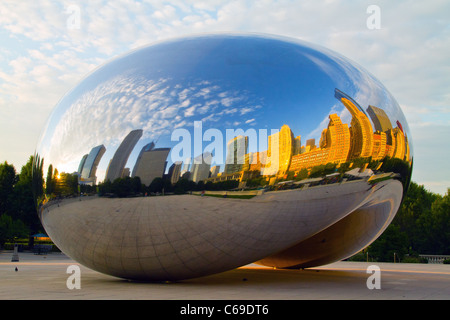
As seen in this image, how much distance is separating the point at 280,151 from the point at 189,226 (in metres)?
2.53

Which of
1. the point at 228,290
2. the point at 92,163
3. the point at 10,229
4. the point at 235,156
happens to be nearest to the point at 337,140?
the point at 235,156

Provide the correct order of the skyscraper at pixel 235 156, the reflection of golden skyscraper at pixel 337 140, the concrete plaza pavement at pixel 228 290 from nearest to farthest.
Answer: the concrete plaza pavement at pixel 228 290
the skyscraper at pixel 235 156
the reflection of golden skyscraper at pixel 337 140

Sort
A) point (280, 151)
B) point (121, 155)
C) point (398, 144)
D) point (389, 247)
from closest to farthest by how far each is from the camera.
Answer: point (280, 151), point (121, 155), point (398, 144), point (389, 247)

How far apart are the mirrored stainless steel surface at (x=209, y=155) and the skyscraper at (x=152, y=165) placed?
2cm

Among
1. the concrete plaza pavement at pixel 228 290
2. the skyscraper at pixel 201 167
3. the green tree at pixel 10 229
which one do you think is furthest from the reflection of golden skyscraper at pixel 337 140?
the green tree at pixel 10 229

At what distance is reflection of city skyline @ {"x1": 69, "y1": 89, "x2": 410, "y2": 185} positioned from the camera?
982 centimetres

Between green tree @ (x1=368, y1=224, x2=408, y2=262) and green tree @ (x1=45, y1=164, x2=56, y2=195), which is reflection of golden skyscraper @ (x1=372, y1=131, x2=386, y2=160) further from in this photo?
green tree @ (x1=368, y1=224, x2=408, y2=262)

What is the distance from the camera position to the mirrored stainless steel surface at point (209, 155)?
390 inches

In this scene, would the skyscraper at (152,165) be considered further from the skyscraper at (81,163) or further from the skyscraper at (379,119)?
the skyscraper at (379,119)

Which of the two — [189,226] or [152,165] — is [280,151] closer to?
[189,226]

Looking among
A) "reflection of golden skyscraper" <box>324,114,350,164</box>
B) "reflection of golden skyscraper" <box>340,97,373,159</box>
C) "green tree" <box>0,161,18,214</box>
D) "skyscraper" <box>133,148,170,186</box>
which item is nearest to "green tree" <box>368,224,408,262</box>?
"reflection of golden skyscraper" <box>340,97,373,159</box>

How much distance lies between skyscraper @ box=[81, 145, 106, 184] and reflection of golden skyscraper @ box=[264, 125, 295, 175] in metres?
3.67

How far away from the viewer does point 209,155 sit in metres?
9.78

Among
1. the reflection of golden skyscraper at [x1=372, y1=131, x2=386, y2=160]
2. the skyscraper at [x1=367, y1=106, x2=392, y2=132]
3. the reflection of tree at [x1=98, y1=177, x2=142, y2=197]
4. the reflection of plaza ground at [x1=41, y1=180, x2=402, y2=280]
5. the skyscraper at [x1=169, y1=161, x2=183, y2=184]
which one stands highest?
the skyscraper at [x1=367, y1=106, x2=392, y2=132]
